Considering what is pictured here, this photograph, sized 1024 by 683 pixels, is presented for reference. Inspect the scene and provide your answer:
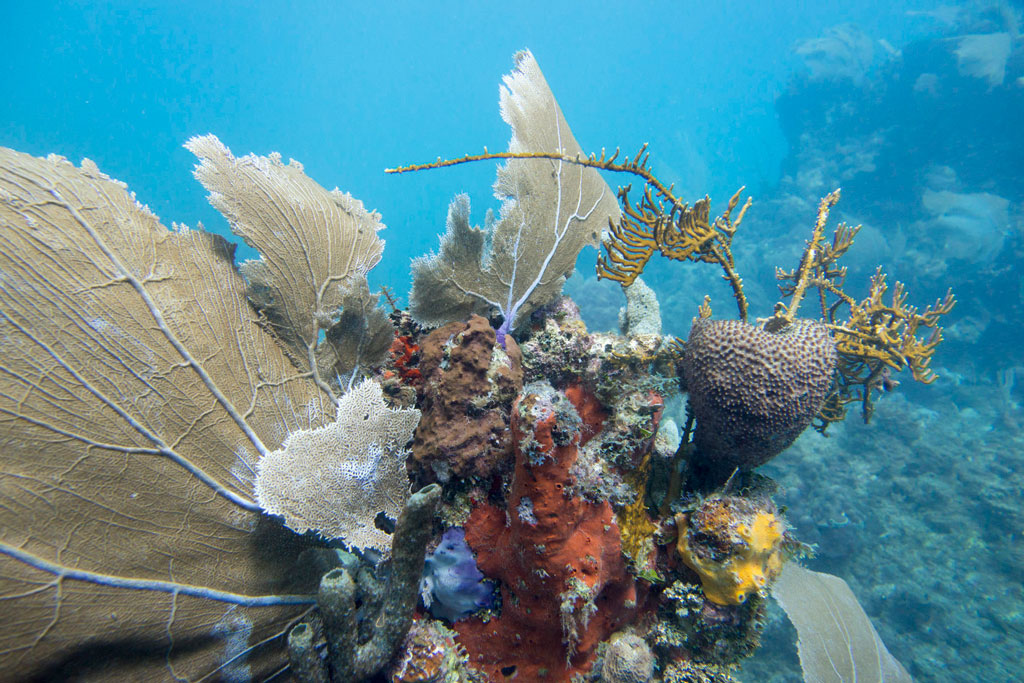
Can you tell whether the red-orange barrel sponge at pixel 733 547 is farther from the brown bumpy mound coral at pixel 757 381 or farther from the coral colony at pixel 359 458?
the brown bumpy mound coral at pixel 757 381

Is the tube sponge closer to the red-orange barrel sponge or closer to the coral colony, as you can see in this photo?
the coral colony

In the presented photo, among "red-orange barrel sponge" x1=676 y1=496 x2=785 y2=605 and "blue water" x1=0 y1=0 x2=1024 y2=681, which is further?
"blue water" x1=0 y1=0 x2=1024 y2=681

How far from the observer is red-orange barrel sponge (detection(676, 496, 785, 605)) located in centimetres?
224

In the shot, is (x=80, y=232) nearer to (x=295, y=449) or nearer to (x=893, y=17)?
(x=295, y=449)

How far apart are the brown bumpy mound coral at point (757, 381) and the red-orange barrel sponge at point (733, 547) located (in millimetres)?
361

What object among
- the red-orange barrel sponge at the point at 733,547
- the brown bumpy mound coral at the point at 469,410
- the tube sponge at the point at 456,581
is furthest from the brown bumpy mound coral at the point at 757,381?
the tube sponge at the point at 456,581

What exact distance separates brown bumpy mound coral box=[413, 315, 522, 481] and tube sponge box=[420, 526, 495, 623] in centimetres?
41

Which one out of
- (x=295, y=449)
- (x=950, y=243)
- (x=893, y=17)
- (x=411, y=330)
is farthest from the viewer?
(x=893, y=17)

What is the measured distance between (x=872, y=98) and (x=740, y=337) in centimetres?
3471

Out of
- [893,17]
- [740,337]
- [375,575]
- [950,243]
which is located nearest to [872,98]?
[950,243]

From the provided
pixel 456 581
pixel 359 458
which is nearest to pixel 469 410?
pixel 359 458

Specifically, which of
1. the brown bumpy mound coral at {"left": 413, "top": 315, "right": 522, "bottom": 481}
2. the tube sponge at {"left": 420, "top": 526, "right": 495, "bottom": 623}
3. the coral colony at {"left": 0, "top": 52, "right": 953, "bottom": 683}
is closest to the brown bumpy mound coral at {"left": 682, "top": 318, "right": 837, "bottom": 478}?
the coral colony at {"left": 0, "top": 52, "right": 953, "bottom": 683}

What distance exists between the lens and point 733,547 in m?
2.25

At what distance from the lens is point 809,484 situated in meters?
11.8
